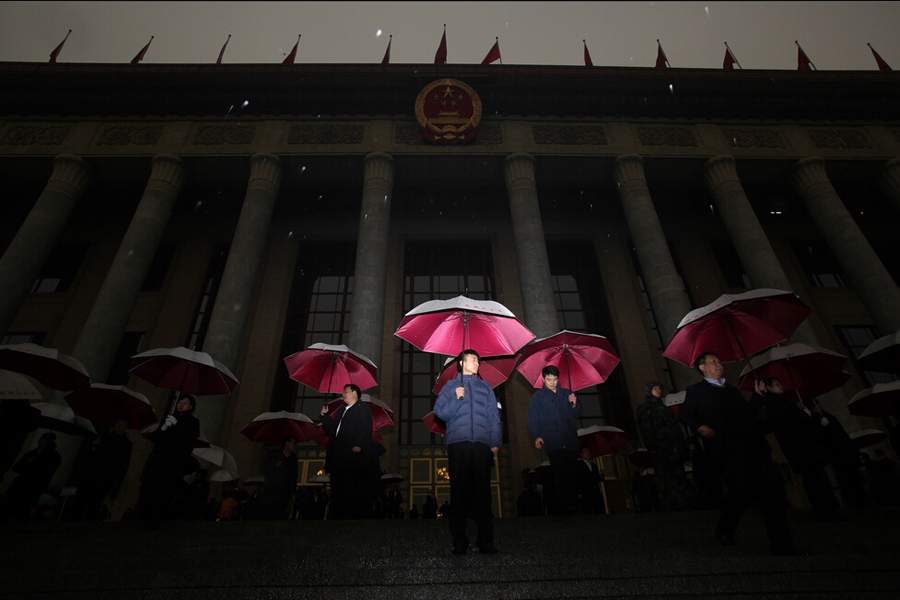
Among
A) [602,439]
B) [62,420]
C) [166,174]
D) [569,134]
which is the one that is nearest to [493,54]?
[569,134]

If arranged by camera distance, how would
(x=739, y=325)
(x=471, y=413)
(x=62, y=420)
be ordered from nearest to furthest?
(x=471, y=413) → (x=739, y=325) → (x=62, y=420)

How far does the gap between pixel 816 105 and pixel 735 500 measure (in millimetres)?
17357

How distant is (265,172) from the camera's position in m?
14.4

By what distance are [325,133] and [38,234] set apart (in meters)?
8.35

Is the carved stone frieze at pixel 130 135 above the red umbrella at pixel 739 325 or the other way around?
above

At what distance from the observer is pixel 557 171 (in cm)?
1578

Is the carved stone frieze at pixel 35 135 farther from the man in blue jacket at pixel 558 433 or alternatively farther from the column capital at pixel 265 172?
the man in blue jacket at pixel 558 433

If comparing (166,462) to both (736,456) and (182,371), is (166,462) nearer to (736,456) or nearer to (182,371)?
(182,371)

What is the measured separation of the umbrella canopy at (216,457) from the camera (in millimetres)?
8523

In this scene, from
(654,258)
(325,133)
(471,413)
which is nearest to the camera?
(471,413)

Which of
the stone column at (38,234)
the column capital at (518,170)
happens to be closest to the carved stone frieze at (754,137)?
the column capital at (518,170)

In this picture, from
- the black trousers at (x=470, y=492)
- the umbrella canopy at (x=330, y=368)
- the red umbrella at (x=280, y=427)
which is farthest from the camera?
the red umbrella at (x=280, y=427)

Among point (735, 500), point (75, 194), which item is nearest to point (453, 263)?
point (75, 194)

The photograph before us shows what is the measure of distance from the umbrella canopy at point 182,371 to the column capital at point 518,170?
10.0 meters
